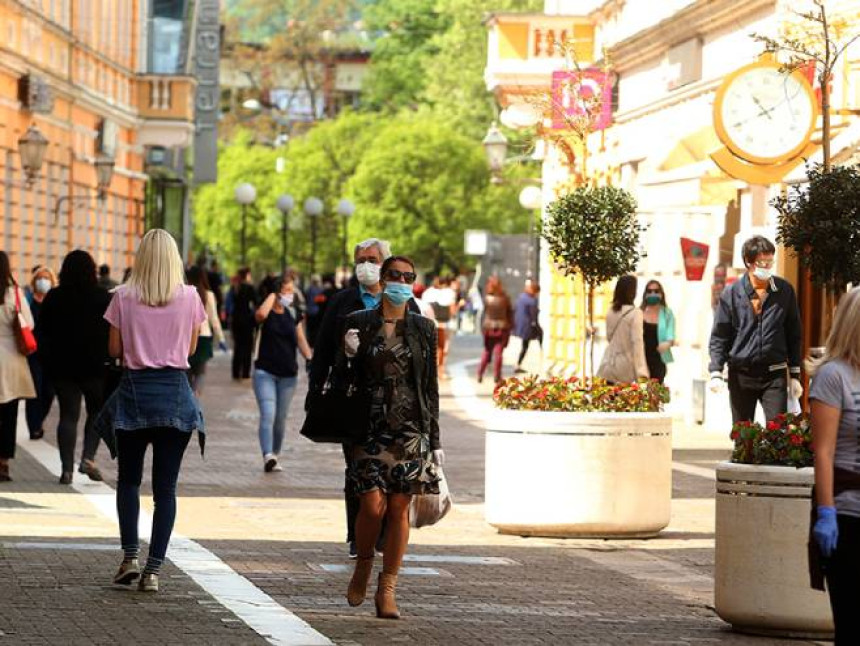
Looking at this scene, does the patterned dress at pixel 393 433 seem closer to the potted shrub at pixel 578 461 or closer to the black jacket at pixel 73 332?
the potted shrub at pixel 578 461

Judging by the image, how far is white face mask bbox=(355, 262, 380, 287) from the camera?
1358 cm

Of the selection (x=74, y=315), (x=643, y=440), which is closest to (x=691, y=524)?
(x=643, y=440)

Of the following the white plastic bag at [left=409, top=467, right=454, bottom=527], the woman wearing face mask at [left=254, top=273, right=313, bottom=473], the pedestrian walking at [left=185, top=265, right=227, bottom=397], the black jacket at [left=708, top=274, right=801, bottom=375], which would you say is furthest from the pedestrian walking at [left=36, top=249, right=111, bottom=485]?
the white plastic bag at [left=409, top=467, right=454, bottom=527]

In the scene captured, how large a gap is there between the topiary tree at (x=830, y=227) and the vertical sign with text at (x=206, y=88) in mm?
53616

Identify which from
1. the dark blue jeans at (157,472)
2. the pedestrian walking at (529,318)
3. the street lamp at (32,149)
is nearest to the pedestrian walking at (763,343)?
the dark blue jeans at (157,472)

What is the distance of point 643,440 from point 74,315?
5.17 meters

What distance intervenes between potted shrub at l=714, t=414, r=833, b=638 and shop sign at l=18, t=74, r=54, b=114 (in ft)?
102

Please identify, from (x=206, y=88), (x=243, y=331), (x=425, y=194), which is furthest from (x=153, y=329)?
(x=425, y=194)

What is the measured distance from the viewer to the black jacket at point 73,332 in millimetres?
18797

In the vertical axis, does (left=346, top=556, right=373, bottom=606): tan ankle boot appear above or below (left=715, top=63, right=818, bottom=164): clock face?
below

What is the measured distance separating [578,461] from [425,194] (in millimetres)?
74857

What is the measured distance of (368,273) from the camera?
13.6m

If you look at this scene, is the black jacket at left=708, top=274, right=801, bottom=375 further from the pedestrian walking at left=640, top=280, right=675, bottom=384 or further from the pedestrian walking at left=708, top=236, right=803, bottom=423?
the pedestrian walking at left=640, top=280, right=675, bottom=384

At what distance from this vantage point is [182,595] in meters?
12.1
